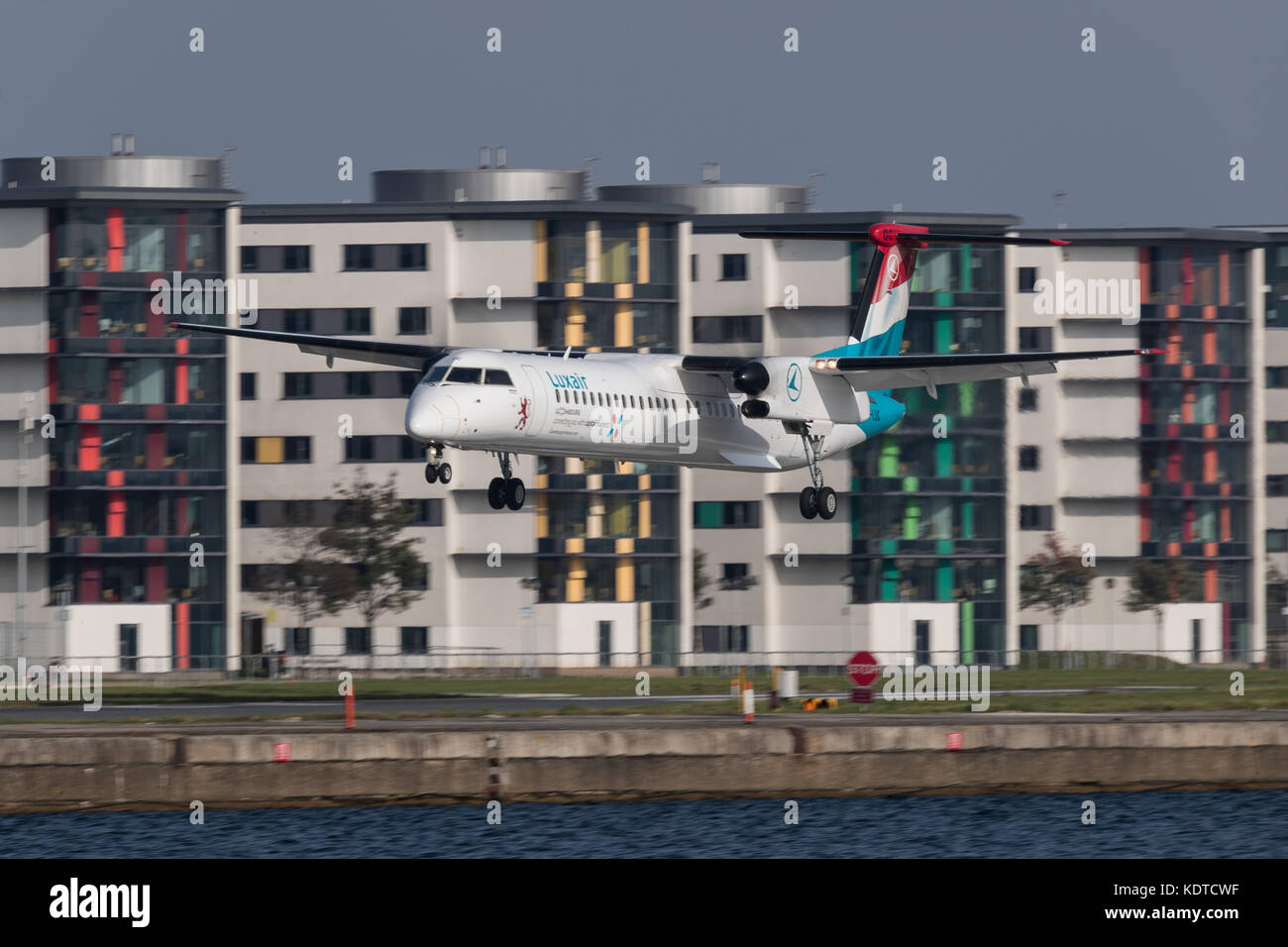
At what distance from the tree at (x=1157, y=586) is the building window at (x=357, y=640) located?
39.4 metres

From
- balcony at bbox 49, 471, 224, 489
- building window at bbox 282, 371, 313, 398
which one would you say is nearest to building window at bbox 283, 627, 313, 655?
balcony at bbox 49, 471, 224, 489

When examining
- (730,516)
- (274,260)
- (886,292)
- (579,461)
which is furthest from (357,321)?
(886,292)

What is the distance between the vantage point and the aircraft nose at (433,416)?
35.0 m

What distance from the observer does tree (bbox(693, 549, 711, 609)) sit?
3548 inches

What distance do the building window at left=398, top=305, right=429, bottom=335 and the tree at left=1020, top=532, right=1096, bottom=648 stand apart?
109 ft

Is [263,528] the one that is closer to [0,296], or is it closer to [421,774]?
[0,296]

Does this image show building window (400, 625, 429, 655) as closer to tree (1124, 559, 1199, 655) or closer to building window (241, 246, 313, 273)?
building window (241, 246, 313, 273)

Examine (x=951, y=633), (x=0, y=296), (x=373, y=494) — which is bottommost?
(x=951, y=633)

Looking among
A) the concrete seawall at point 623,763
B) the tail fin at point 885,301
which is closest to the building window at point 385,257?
the tail fin at point 885,301

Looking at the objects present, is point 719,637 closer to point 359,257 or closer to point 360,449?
point 360,449

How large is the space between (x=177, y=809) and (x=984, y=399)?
61.3 m

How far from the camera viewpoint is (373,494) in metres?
84.9

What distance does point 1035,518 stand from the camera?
9581 cm
